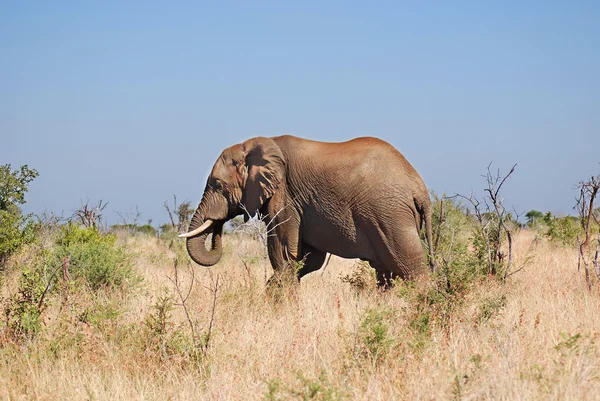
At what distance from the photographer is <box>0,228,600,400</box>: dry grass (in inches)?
213

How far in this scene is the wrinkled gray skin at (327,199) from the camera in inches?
393

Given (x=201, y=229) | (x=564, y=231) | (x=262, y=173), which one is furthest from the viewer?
(x=564, y=231)

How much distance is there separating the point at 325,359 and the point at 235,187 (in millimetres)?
4963

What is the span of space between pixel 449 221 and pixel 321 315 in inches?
373

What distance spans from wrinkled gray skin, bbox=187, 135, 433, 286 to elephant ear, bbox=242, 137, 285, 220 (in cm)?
1

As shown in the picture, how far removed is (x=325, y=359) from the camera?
6.48 m

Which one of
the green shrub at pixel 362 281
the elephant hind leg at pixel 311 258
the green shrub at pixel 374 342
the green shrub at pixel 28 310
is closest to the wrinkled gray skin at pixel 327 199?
the elephant hind leg at pixel 311 258

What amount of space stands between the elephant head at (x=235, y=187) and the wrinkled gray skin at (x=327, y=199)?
1cm

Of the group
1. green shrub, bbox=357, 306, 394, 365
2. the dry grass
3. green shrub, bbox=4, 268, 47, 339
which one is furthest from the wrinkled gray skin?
green shrub, bbox=4, 268, 47, 339

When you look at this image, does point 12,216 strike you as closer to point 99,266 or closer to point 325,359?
point 99,266

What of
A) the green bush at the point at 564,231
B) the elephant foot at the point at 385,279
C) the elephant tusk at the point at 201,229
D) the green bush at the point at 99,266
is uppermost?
the green bush at the point at 564,231

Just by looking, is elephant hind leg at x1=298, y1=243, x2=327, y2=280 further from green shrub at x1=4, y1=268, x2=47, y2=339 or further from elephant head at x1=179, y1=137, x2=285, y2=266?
green shrub at x1=4, y1=268, x2=47, y2=339

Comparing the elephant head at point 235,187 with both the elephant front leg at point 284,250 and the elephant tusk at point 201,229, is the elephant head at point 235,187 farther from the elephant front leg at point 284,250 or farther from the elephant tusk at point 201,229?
the elephant front leg at point 284,250

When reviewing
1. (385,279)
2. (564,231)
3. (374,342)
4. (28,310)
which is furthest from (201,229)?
(564,231)
